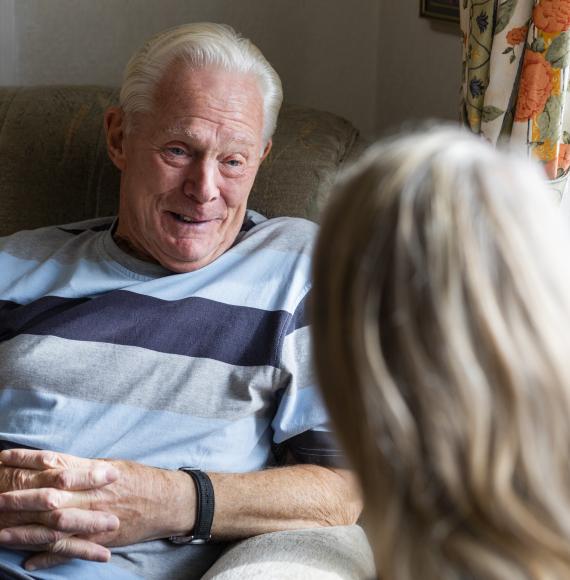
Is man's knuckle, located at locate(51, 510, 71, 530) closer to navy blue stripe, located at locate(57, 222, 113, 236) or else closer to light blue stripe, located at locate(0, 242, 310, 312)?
light blue stripe, located at locate(0, 242, 310, 312)

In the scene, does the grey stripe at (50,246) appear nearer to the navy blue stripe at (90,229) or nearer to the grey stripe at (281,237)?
the navy blue stripe at (90,229)

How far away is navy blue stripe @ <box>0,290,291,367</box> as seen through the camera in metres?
1.68

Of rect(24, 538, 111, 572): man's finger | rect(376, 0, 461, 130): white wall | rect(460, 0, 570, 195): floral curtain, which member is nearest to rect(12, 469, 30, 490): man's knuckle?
rect(24, 538, 111, 572): man's finger

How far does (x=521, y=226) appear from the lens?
65cm

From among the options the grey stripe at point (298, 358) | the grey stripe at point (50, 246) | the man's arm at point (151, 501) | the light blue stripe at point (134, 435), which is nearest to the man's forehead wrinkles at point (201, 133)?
the grey stripe at point (50, 246)

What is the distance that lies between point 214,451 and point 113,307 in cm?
32

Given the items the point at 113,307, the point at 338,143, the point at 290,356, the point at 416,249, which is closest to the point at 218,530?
the point at 290,356

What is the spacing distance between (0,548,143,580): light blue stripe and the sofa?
80 cm

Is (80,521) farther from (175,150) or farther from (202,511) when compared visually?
(175,150)

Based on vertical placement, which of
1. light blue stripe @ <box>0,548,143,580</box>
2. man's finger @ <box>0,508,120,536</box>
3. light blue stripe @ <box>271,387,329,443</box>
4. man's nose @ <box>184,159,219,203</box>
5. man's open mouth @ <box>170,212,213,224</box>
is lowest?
light blue stripe @ <box>0,548,143,580</box>

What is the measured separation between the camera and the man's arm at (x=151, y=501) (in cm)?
152

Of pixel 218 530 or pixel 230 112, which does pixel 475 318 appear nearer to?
pixel 218 530

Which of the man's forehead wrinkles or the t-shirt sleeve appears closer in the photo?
the t-shirt sleeve

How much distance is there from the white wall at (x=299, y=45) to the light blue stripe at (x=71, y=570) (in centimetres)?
144
